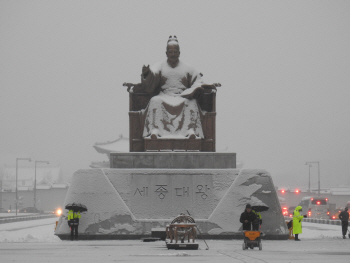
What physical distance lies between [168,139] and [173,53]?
114 inches

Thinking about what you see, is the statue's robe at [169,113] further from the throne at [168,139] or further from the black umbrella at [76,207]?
the black umbrella at [76,207]

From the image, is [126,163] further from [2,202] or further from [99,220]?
[2,202]

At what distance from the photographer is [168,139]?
1912 centimetres

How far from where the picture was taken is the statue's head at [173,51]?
20.4m

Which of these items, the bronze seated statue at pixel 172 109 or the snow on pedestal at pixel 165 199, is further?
the bronze seated statue at pixel 172 109

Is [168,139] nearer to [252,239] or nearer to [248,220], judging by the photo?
[248,220]

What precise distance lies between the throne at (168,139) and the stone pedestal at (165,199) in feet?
2.91

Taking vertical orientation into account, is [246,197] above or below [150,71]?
below

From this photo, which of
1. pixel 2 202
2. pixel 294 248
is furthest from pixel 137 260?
pixel 2 202

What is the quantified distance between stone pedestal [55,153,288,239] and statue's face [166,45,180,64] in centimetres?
367

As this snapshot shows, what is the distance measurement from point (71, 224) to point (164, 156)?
3.22 meters

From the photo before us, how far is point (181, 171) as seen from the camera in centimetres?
1830

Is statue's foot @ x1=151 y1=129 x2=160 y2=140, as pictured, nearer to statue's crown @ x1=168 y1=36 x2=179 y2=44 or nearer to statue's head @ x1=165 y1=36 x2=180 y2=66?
statue's head @ x1=165 y1=36 x2=180 y2=66

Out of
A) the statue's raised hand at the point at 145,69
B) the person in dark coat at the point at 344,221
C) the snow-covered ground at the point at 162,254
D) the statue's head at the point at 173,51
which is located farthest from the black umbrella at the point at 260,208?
the statue's head at the point at 173,51
